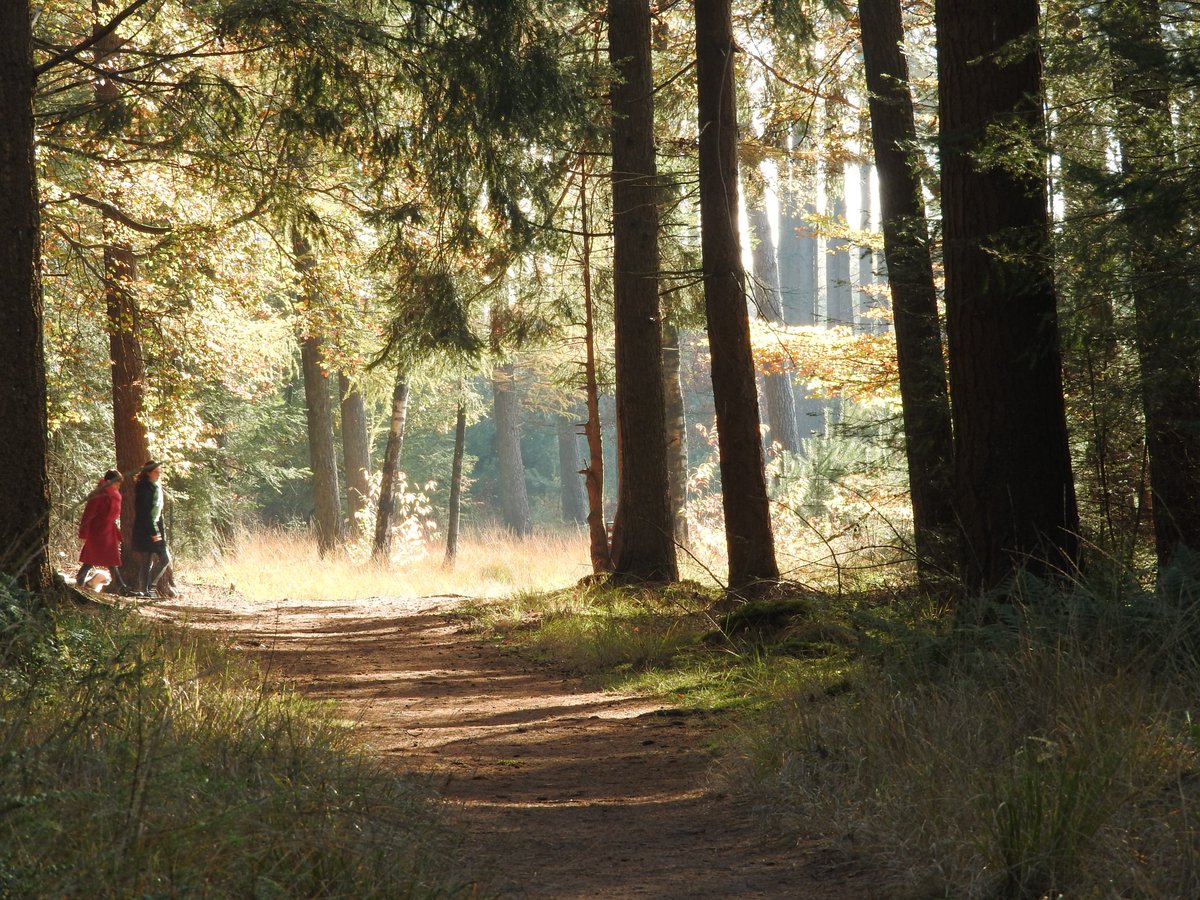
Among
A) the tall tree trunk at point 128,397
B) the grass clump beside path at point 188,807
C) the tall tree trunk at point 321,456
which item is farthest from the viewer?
the tall tree trunk at point 321,456

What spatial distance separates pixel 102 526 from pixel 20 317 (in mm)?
7251

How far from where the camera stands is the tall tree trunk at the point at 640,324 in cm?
1195

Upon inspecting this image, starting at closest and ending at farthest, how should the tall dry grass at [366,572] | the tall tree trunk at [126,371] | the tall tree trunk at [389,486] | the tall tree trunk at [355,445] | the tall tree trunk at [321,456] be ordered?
1. the tall tree trunk at [126,371]
2. the tall dry grass at [366,572]
3. the tall tree trunk at [389,486]
4. the tall tree trunk at [321,456]
5. the tall tree trunk at [355,445]

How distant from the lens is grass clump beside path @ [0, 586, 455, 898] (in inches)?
103

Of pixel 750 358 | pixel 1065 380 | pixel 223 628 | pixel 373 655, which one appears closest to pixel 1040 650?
pixel 1065 380

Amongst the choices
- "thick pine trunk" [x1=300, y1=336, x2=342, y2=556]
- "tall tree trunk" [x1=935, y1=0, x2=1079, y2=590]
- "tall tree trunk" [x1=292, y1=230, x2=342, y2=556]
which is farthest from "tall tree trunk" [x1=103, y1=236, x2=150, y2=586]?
"tall tree trunk" [x1=935, y1=0, x2=1079, y2=590]

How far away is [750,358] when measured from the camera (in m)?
10.3

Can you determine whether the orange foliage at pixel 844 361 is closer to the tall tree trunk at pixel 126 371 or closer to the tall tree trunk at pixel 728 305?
the tall tree trunk at pixel 728 305

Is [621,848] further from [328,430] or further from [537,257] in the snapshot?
[328,430]

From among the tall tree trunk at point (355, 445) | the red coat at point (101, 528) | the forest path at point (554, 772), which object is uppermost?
the tall tree trunk at point (355, 445)

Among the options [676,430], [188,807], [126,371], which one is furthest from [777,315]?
[188,807]

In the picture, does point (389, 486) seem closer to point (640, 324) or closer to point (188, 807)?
point (640, 324)

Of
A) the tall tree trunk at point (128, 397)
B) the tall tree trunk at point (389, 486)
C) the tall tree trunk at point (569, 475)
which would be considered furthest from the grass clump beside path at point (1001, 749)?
the tall tree trunk at point (569, 475)

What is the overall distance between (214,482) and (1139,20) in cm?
2283
